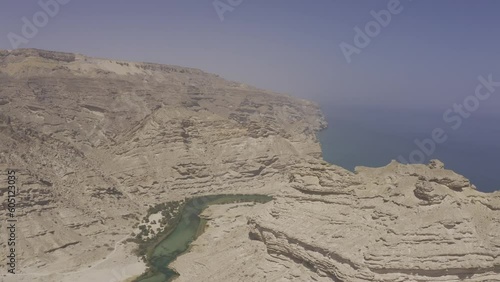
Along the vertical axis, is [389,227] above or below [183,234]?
above

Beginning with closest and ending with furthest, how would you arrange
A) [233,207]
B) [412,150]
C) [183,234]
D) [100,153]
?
[183,234], [233,207], [100,153], [412,150]

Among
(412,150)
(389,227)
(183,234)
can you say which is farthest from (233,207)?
(412,150)

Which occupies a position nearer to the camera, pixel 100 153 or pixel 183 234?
pixel 183 234

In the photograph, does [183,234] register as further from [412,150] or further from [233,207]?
[412,150]

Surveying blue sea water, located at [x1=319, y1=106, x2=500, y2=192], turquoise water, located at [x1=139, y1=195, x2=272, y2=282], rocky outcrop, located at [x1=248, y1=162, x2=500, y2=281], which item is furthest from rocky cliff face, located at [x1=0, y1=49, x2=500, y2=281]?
blue sea water, located at [x1=319, y1=106, x2=500, y2=192]

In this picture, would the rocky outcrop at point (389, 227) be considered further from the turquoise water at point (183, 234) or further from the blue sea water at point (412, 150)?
the blue sea water at point (412, 150)

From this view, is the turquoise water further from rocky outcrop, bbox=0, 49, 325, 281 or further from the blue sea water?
the blue sea water

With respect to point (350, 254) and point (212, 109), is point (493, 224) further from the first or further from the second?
point (212, 109)
